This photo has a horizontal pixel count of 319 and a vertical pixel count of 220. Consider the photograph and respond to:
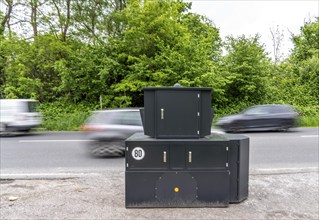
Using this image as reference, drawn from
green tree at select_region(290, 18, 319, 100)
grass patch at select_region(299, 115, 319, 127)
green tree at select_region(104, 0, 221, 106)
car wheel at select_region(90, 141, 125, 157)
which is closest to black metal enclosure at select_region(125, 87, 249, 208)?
car wheel at select_region(90, 141, 125, 157)

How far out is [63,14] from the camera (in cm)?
2020

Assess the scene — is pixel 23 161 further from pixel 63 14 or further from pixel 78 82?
pixel 63 14

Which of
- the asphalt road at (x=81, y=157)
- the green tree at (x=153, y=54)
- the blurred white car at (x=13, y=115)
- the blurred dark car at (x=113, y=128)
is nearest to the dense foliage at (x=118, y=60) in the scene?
the green tree at (x=153, y=54)

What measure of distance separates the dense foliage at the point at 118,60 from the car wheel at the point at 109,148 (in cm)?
875

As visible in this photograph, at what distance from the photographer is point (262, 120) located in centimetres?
1287

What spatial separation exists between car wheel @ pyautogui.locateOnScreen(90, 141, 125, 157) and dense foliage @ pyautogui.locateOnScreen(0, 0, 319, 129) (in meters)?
8.75

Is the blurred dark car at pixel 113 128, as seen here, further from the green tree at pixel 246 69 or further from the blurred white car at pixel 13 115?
the green tree at pixel 246 69

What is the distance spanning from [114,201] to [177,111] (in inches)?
75.1

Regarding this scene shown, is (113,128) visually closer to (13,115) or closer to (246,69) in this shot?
(13,115)

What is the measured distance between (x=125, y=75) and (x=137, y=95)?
162 centimetres

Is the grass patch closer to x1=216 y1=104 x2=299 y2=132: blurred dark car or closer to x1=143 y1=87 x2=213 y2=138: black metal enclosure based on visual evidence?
x1=216 y1=104 x2=299 y2=132: blurred dark car

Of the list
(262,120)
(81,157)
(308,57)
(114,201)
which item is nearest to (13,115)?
(81,157)

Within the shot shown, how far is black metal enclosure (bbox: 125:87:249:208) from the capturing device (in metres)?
3.39

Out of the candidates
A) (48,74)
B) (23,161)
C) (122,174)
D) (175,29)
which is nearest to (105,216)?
(122,174)
